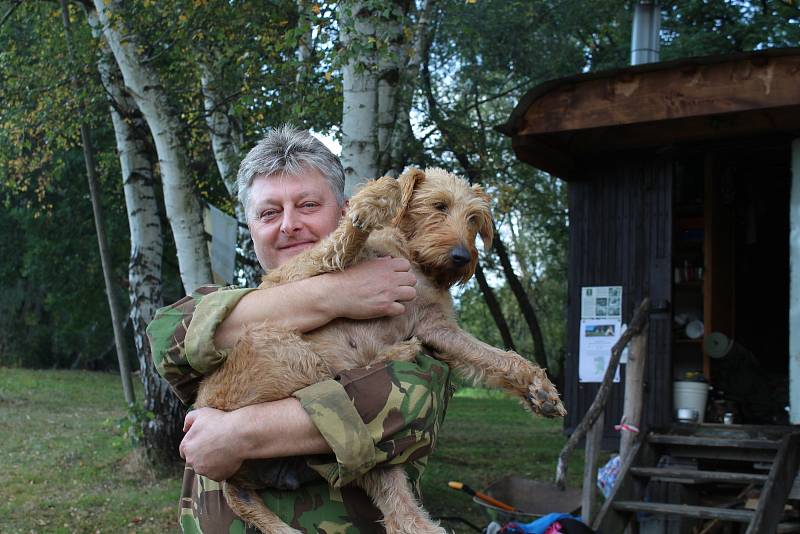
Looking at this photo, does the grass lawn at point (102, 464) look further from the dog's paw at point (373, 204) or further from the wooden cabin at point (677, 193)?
the dog's paw at point (373, 204)

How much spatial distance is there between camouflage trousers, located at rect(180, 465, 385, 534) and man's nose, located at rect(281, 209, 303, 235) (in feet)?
2.66

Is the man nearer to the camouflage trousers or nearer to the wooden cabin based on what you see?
the camouflage trousers

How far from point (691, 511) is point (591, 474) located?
112cm

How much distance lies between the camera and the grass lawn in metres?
9.50

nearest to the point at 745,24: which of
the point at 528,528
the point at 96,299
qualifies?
the point at 528,528

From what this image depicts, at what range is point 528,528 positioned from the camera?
277 inches

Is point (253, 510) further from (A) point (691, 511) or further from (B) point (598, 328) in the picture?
(B) point (598, 328)

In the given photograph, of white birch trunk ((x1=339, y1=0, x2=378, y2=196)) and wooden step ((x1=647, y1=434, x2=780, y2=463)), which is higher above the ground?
white birch trunk ((x1=339, y1=0, x2=378, y2=196))

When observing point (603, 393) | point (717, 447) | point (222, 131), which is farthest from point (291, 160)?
point (222, 131)

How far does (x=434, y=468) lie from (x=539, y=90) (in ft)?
21.3

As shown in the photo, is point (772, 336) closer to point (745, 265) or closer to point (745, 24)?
point (745, 265)

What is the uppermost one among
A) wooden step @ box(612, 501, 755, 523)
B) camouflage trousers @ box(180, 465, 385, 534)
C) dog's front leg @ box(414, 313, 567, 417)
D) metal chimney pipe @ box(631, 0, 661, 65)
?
metal chimney pipe @ box(631, 0, 661, 65)

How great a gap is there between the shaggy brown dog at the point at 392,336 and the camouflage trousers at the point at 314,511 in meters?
0.03

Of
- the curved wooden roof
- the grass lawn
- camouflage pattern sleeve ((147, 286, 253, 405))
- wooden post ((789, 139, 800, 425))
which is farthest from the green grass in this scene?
camouflage pattern sleeve ((147, 286, 253, 405))
